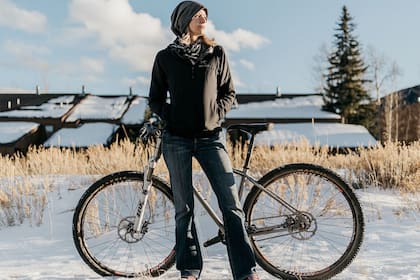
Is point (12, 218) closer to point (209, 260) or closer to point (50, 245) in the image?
point (50, 245)

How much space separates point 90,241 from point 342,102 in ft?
128

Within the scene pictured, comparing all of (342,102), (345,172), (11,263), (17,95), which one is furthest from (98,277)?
(17,95)

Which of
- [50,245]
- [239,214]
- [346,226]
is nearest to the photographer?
[239,214]

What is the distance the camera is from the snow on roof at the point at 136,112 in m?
36.7

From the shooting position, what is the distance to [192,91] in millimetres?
3057

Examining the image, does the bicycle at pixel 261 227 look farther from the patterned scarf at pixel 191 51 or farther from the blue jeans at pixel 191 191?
the patterned scarf at pixel 191 51

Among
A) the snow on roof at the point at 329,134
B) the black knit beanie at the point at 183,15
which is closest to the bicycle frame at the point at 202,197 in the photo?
the black knit beanie at the point at 183,15

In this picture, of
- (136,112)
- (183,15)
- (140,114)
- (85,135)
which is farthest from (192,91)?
(136,112)

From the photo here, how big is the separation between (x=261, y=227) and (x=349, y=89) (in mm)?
39661

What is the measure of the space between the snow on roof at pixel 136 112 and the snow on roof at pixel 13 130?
7.63 metres

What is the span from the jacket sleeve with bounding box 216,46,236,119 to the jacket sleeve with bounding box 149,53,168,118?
42 centimetres

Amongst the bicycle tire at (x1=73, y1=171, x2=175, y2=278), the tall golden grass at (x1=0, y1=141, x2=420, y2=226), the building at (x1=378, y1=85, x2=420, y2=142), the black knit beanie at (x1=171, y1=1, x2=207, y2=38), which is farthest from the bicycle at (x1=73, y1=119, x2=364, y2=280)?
the building at (x1=378, y1=85, x2=420, y2=142)

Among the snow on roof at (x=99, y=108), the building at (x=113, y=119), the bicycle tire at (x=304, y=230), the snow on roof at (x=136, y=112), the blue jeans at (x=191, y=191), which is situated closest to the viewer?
the blue jeans at (x=191, y=191)

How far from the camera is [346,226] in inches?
142
